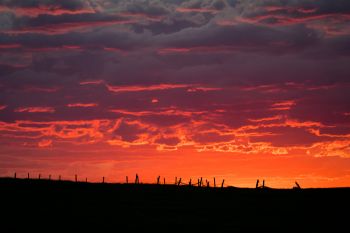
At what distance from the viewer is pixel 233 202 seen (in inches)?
2874

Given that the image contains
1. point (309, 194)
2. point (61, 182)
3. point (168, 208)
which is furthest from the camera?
point (61, 182)

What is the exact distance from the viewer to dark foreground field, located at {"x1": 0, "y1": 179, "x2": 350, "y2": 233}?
182 feet

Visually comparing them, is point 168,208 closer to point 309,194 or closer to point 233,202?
point 233,202

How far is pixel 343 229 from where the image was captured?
54.4 m

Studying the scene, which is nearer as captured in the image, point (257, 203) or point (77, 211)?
point (77, 211)

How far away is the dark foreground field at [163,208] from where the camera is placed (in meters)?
55.4

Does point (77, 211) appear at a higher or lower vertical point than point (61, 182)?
lower

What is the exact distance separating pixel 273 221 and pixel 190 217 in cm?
878

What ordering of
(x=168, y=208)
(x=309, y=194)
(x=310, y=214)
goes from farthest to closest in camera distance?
(x=309, y=194), (x=168, y=208), (x=310, y=214)

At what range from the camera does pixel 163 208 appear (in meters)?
69.3

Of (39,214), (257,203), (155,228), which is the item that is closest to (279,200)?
(257,203)

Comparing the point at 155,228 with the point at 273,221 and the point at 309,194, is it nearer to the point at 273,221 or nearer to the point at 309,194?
the point at 273,221

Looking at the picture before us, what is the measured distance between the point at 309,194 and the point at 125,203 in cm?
2335

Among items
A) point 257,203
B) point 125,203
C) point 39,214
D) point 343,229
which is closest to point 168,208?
point 125,203
